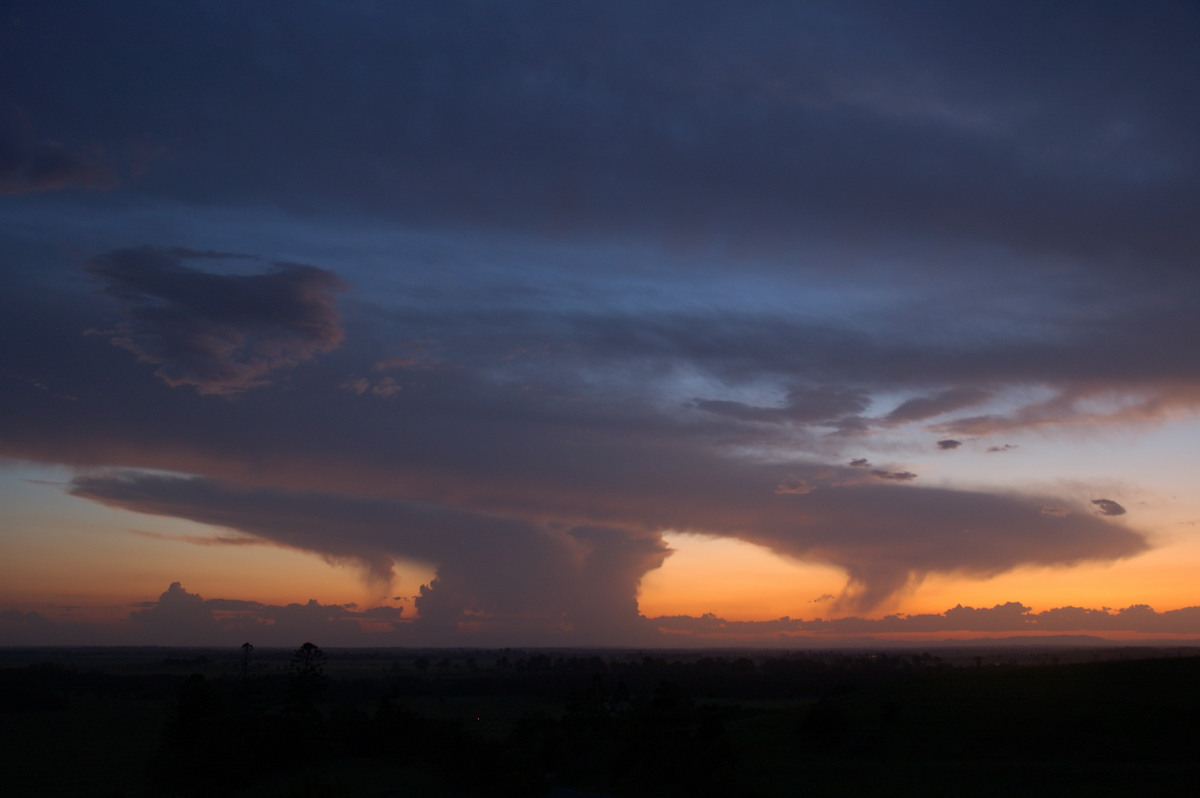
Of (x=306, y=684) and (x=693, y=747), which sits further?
(x=306, y=684)

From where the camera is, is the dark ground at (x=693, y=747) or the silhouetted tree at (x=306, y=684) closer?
the dark ground at (x=693, y=747)

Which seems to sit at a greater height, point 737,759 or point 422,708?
point 737,759

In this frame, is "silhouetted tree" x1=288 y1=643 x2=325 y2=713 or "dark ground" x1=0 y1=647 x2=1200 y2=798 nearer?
"dark ground" x1=0 y1=647 x2=1200 y2=798

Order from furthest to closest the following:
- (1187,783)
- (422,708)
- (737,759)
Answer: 1. (422,708)
2. (737,759)
3. (1187,783)

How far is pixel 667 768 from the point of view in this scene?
54.3 meters

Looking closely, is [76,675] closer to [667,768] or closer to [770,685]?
[770,685]

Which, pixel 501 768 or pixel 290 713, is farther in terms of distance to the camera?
pixel 290 713

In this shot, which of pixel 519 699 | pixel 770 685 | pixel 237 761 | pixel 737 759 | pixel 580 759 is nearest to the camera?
pixel 737 759

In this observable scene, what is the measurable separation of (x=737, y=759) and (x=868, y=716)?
24410 millimetres

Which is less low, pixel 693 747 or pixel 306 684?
pixel 306 684

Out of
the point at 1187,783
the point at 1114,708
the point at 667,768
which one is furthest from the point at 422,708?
the point at 1187,783

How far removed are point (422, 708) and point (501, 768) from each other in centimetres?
7724

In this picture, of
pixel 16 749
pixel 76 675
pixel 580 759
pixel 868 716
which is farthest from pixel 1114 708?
pixel 76 675

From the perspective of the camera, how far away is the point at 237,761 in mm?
63969
